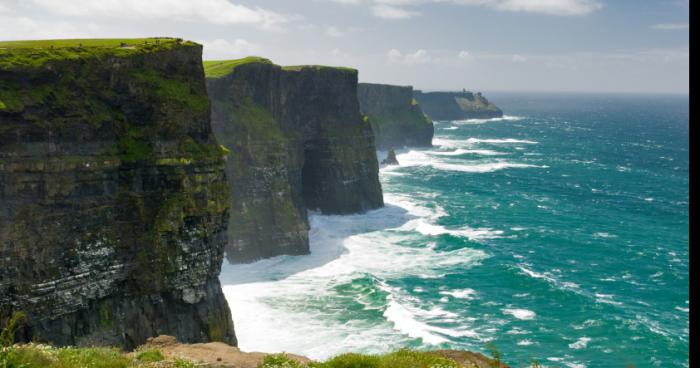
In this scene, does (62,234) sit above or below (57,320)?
above

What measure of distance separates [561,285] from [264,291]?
29702 millimetres

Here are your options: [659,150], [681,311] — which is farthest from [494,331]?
[659,150]

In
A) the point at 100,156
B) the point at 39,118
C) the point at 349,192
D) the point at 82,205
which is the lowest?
the point at 349,192

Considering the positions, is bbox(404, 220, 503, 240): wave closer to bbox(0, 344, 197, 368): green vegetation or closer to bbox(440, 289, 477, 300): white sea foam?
bbox(440, 289, 477, 300): white sea foam

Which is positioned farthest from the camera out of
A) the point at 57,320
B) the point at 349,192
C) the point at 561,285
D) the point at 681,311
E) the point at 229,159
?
the point at 349,192

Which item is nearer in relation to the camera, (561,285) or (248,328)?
(248,328)

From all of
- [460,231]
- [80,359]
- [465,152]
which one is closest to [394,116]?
[465,152]

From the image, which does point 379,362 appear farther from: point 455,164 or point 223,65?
point 455,164

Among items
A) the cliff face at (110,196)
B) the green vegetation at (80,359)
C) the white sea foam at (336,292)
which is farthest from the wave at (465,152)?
the green vegetation at (80,359)

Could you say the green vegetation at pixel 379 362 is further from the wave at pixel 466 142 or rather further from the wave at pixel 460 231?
the wave at pixel 466 142

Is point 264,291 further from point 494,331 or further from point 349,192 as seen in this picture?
point 349,192

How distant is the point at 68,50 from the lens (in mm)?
34375

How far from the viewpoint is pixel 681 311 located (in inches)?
2036

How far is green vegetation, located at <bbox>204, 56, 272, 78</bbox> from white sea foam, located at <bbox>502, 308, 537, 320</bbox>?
4030 centimetres
